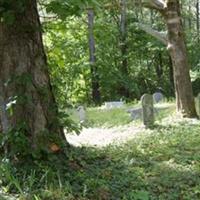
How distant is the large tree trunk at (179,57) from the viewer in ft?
38.7

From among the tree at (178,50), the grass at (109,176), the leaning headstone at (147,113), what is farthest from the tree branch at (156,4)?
the grass at (109,176)

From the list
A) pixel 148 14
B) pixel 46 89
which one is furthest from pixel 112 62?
pixel 46 89

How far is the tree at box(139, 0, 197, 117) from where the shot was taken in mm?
11789

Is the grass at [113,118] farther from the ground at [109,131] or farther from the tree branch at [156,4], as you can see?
the tree branch at [156,4]

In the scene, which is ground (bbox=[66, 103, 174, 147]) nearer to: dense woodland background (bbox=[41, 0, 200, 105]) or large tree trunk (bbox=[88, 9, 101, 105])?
large tree trunk (bbox=[88, 9, 101, 105])

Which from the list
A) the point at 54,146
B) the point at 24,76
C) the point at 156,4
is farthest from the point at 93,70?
the point at 24,76

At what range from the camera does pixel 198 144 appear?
830cm

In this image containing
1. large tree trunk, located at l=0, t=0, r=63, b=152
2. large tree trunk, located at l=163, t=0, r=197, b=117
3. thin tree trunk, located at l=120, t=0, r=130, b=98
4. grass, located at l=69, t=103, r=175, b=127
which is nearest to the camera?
large tree trunk, located at l=0, t=0, r=63, b=152

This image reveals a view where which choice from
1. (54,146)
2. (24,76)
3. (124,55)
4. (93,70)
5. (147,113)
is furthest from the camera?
(124,55)

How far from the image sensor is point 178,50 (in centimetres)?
1186

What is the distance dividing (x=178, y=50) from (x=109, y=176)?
21.5 feet

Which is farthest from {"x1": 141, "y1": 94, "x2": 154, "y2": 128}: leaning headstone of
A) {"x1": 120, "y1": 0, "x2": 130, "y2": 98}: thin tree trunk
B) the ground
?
{"x1": 120, "y1": 0, "x2": 130, "y2": 98}: thin tree trunk

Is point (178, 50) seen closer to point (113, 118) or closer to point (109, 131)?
point (109, 131)

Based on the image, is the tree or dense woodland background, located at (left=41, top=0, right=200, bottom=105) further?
dense woodland background, located at (left=41, top=0, right=200, bottom=105)
